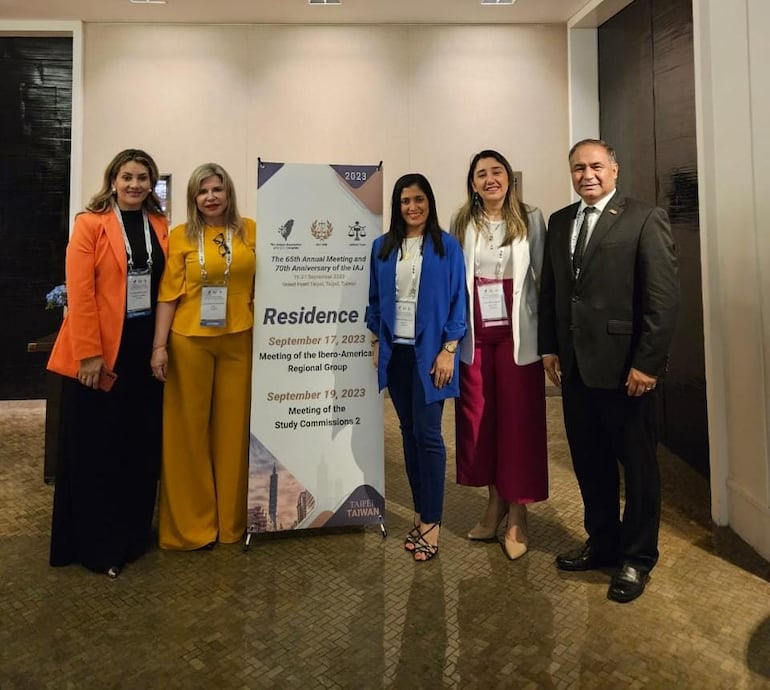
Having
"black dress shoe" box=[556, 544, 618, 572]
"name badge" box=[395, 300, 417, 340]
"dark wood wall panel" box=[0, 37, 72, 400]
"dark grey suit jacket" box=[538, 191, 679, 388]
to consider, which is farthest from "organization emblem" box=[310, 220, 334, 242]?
"dark wood wall panel" box=[0, 37, 72, 400]

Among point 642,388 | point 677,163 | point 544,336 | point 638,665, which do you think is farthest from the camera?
point 677,163

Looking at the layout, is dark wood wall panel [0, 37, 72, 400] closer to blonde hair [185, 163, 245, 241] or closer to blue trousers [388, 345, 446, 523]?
blonde hair [185, 163, 245, 241]

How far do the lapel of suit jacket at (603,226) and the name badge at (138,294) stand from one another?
175 centimetres

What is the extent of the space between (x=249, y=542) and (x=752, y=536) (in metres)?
2.23

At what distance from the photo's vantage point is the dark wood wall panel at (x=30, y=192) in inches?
205

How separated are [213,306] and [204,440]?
600 millimetres

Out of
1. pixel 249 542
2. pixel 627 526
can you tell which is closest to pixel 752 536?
pixel 627 526

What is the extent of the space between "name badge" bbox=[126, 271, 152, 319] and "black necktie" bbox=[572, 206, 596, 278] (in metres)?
1.71

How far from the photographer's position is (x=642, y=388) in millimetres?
2043

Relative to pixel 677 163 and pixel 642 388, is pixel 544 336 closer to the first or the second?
pixel 642 388

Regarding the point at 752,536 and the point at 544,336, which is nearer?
the point at 544,336

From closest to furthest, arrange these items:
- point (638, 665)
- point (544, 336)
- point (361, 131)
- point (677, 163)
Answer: point (638, 665)
point (544, 336)
point (677, 163)
point (361, 131)

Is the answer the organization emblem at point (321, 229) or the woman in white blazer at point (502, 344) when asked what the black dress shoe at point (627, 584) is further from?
the organization emblem at point (321, 229)

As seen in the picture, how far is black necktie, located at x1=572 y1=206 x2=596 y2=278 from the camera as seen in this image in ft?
7.11
